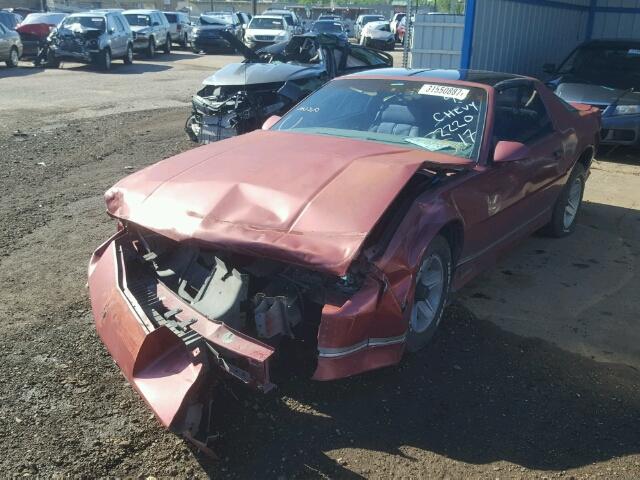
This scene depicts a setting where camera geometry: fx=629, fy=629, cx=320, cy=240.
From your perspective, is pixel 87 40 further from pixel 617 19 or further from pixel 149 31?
pixel 617 19

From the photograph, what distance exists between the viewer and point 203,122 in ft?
29.6

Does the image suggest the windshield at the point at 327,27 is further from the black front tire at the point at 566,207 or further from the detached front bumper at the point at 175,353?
the detached front bumper at the point at 175,353

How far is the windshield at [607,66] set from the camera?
9.96 m

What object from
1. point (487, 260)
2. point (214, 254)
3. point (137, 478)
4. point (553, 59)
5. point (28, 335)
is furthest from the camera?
point (553, 59)

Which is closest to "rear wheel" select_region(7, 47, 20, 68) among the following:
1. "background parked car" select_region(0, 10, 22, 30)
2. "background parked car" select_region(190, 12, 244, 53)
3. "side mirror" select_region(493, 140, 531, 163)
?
"background parked car" select_region(0, 10, 22, 30)

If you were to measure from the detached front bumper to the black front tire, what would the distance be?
3825 mm

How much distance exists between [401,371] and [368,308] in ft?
2.40

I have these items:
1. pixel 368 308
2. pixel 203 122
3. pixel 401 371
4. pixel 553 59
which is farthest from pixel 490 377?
pixel 553 59

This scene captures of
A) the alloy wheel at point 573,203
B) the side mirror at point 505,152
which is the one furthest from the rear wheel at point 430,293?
the alloy wheel at point 573,203

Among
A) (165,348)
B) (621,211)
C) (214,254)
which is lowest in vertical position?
(621,211)

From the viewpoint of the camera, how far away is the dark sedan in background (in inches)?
362

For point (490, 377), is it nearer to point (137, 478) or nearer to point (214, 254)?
point (214, 254)

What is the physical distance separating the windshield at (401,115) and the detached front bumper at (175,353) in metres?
1.96

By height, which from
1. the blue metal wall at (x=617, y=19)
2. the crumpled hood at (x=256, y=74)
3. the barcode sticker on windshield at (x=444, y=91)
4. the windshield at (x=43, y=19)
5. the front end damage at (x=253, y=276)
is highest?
the blue metal wall at (x=617, y=19)
